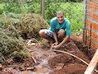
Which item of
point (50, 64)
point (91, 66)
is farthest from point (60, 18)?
point (91, 66)

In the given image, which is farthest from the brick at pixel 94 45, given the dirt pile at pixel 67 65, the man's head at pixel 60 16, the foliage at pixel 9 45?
the foliage at pixel 9 45

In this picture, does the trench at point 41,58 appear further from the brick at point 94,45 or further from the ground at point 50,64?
the brick at point 94,45

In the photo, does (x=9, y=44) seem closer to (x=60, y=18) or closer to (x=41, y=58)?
(x=41, y=58)

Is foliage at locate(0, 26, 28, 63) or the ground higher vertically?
foliage at locate(0, 26, 28, 63)

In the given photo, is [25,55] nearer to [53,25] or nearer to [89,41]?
[53,25]

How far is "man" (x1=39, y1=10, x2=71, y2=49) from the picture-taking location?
4121 millimetres

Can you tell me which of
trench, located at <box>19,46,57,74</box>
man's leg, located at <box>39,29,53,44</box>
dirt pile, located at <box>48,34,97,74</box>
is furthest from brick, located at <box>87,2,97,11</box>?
trench, located at <box>19,46,57,74</box>

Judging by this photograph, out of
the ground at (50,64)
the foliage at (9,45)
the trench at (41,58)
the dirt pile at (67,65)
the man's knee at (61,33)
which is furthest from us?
the man's knee at (61,33)

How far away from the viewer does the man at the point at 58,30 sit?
412 centimetres

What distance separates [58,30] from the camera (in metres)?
4.59

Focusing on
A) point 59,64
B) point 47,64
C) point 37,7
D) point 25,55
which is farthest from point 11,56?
point 37,7

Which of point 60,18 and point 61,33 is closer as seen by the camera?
point 60,18

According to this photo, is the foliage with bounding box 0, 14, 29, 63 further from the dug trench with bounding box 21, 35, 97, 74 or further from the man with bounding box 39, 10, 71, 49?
the man with bounding box 39, 10, 71, 49

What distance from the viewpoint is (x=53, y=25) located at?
4430mm
